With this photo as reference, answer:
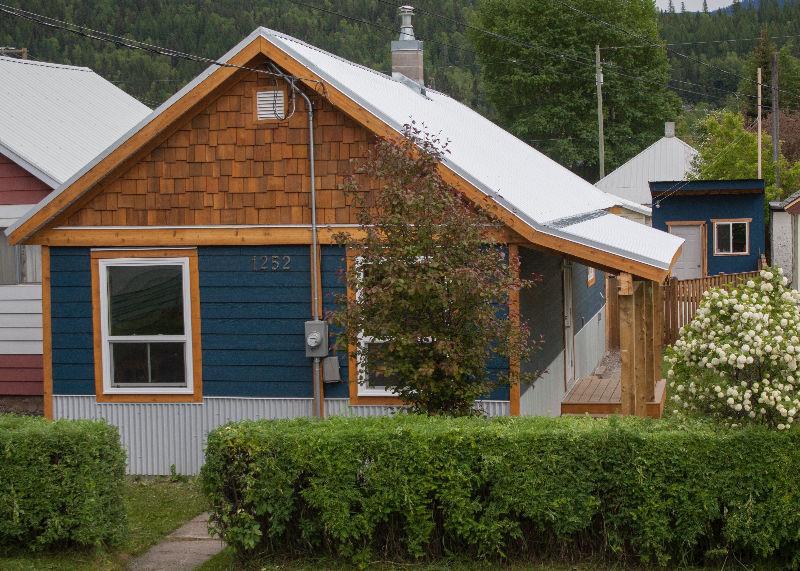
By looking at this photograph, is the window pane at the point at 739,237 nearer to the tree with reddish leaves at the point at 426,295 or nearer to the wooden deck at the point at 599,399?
the wooden deck at the point at 599,399

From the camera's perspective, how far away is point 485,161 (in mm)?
15594

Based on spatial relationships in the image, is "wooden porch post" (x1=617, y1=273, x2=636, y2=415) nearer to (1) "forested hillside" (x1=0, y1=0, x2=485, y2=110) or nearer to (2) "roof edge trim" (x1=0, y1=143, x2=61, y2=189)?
(2) "roof edge trim" (x1=0, y1=143, x2=61, y2=189)

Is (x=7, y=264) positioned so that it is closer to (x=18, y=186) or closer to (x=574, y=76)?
(x=18, y=186)

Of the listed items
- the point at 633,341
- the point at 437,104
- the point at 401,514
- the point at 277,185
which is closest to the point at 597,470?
the point at 401,514

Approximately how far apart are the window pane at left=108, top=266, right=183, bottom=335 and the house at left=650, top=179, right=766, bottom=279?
2357 centimetres

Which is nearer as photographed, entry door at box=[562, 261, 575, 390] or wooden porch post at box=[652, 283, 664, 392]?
wooden porch post at box=[652, 283, 664, 392]

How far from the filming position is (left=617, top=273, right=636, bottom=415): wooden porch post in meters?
12.6

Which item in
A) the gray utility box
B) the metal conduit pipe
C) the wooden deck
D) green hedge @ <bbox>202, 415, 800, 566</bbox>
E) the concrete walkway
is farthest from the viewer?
the wooden deck

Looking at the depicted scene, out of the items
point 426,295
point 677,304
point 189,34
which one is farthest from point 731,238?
point 189,34

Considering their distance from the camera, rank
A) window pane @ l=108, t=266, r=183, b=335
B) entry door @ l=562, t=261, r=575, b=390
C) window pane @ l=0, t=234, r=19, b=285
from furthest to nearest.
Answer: entry door @ l=562, t=261, r=575, b=390 → window pane @ l=0, t=234, r=19, b=285 → window pane @ l=108, t=266, r=183, b=335

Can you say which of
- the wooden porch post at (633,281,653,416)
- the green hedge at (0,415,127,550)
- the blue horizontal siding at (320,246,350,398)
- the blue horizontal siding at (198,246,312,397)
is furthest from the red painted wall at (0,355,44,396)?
the wooden porch post at (633,281,653,416)

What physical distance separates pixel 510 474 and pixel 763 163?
117 ft

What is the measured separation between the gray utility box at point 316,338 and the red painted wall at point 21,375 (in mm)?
A: 5937

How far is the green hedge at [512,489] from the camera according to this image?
8.90m
